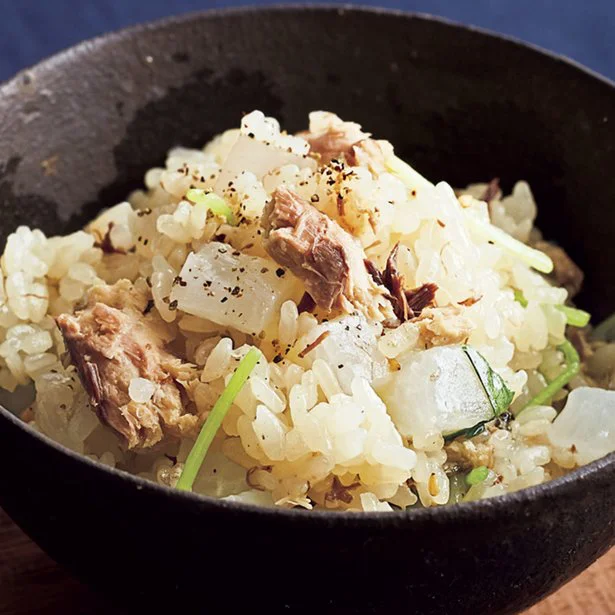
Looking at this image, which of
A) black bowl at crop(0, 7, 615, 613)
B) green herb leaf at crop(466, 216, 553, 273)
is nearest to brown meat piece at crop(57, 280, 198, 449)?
black bowl at crop(0, 7, 615, 613)

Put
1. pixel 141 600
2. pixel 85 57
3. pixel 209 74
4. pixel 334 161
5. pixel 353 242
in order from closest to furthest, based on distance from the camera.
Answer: pixel 141 600, pixel 353 242, pixel 334 161, pixel 85 57, pixel 209 74

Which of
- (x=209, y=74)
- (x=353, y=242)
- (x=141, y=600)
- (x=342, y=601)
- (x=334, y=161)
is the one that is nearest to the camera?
(x=342, y=601)

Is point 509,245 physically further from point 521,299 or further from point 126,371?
point 126,371

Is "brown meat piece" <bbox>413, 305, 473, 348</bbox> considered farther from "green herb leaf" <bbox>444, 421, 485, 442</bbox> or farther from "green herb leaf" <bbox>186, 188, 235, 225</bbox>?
"green herb leaf" <bbox>186, 188, 235, 225</bbox>

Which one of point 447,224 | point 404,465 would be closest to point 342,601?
point 404,465

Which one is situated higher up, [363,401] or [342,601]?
[363,401]

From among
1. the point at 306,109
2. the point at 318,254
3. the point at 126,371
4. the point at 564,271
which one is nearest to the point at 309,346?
the point at 318,254

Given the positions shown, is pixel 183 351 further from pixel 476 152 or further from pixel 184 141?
pixel 476 152
